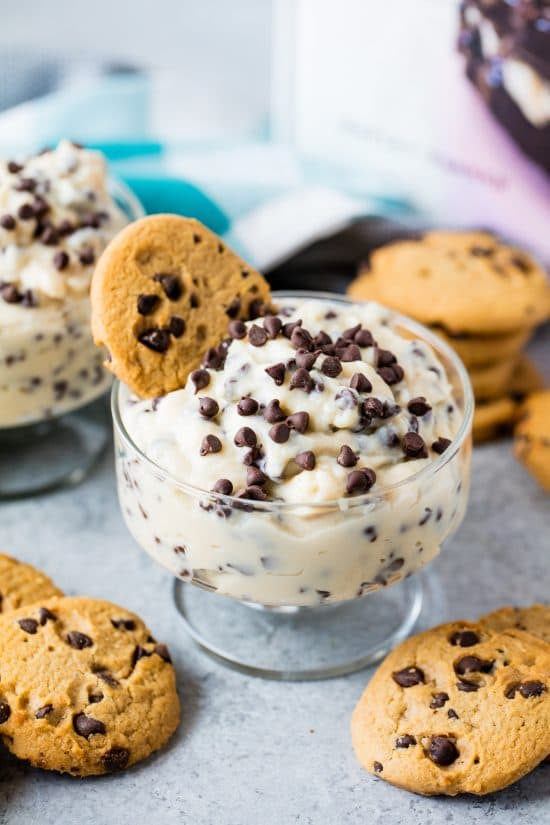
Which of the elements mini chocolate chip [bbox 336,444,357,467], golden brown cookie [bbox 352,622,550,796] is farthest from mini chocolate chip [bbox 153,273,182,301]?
golden brown cookie [bbox 352,622,550,796]

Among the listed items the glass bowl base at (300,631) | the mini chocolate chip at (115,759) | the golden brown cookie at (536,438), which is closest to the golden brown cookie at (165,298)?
the glass bowl base at (300,631)

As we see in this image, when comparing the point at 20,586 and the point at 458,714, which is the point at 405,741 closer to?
the point at 458,714

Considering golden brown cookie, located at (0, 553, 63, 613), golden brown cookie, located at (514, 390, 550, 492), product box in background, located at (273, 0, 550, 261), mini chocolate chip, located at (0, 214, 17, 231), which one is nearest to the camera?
golden brown cookie, located at (0, 553, 63, 613)

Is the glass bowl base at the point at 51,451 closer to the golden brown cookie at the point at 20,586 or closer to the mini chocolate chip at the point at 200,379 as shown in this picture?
the golden brown cookie at the point at 20,586

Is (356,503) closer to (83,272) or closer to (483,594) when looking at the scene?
(483,594)

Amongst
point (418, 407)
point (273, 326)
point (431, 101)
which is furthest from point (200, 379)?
point (431, 101)

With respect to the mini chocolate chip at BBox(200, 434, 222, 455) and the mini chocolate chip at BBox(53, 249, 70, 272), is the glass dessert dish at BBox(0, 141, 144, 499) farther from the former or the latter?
the mini chocolate chip at BBox(200, 434, 222, 455)
